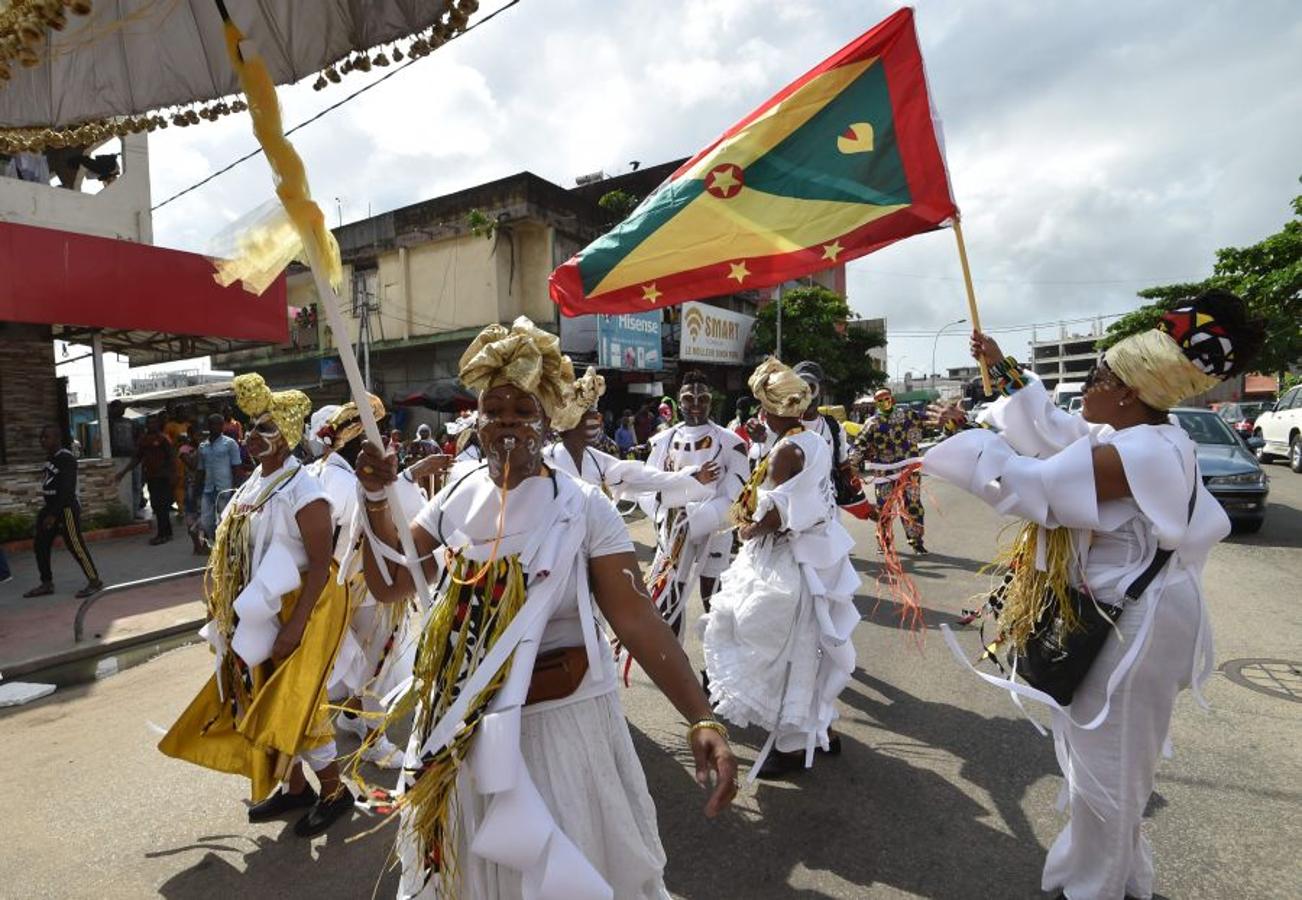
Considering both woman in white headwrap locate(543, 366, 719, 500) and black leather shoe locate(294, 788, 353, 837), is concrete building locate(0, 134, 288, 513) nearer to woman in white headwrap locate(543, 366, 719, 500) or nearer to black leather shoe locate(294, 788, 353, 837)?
woman in white headwrap locate(543, 366, 719, 500)

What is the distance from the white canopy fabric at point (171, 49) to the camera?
6.94ft

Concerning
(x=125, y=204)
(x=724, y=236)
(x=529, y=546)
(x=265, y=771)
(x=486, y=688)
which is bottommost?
(x=265, y=771)

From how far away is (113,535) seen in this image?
1200 centimetres

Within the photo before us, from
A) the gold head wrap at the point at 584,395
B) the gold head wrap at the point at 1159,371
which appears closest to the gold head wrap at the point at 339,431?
the gold head wrap at the point at 584,395

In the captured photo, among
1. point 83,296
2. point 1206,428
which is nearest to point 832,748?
point 1206,428

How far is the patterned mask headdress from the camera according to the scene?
2.39 metres

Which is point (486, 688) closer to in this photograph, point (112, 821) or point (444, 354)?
point (112, 821)

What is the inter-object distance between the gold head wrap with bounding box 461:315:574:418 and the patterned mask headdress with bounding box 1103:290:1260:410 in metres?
1.94

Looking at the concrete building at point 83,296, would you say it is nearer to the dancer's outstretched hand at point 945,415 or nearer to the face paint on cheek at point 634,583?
the face paint on cheek at point 634,583

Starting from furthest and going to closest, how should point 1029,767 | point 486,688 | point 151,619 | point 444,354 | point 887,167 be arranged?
point 444,354 → point 151,619 → point 1029,767 → point 887,167 → point 486,688

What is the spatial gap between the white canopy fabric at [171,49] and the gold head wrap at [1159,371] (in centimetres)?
246

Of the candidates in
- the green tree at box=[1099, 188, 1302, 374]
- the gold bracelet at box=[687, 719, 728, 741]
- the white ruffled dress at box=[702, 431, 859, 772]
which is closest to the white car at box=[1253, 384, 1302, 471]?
the green tree at box=[1099, 188, 1302, 374]

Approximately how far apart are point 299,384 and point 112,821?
88.8 ft

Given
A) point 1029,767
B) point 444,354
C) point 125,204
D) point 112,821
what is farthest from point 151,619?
point 444,354
